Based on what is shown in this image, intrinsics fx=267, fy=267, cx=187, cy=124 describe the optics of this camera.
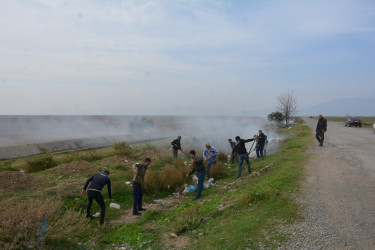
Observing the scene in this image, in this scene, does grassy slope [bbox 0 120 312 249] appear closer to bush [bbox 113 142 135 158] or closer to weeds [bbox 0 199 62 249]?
weeds [bbox 0 199 62 249]

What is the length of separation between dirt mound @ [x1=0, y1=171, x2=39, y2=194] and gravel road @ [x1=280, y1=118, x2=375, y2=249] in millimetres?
10390

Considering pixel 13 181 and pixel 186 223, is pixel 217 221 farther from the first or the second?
pixel 13 181

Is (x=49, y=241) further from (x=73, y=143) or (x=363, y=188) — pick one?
(x=73, y=143)

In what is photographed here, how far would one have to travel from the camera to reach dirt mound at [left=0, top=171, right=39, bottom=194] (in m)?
10.5

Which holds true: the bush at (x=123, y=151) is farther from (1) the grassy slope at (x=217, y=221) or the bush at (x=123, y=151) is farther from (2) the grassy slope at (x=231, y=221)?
(2) the grassy slope at (x=231, y=221)

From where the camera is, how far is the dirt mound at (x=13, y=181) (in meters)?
10.5

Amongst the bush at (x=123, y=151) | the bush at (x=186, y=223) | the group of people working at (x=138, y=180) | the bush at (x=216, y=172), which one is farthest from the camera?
the bush at (x=123, y=151)

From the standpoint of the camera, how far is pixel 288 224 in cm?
545

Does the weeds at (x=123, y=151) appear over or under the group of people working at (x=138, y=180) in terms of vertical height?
under

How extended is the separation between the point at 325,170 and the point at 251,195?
168 inches

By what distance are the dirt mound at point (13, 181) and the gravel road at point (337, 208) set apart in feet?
34.1

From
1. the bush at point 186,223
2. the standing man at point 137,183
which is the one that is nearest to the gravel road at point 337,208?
the bush at point 186,223

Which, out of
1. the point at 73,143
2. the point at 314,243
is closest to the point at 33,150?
the point at 73,143

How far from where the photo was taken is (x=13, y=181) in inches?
436
